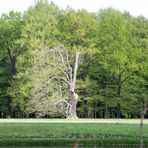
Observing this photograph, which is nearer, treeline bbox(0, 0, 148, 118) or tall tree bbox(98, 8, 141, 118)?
treeline bbox(0, 0, 148, 118)

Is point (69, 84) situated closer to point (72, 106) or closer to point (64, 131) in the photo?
point (72, 106)

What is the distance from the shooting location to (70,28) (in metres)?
62.6

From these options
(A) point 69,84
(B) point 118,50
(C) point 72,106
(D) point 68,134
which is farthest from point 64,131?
(B) point 118,50

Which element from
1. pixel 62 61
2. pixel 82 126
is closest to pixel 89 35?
pixel 62 61

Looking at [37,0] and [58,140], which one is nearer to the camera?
[58,140]

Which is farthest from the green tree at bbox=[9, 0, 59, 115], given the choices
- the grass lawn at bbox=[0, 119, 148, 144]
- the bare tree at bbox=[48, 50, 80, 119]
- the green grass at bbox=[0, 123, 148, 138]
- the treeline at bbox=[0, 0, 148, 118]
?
the grass lawn at bbox=[0, 119, 148, 144]

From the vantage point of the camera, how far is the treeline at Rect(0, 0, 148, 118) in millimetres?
59188

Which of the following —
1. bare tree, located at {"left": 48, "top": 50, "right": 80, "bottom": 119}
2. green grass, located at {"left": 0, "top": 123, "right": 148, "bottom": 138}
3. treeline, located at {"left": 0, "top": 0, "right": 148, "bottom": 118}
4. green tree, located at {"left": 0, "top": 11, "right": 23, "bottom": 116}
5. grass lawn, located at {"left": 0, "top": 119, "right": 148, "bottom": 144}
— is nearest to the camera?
grass lawn, located at {"left": 0, "top": 119, "right": 148, "bottom": 144}

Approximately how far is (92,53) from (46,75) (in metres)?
10.6

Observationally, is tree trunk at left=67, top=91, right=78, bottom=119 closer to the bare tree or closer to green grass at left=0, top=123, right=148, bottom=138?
the bare tree

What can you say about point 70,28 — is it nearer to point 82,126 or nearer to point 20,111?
point 20,111

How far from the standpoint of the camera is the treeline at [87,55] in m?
59.2

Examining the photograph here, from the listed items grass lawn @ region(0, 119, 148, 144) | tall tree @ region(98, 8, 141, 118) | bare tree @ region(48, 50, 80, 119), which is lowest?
grass lawn @ region(0, 119, 148, 144)

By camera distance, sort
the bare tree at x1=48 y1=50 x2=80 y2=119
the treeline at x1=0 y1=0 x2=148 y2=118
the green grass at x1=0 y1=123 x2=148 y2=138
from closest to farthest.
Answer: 1. the green grass at x1=0 y1=123 x2=148 y2=138
2. the bare tree at x1=48 y1=50 x2=80 y2=119
3. the treeline at x1=0 y1=0 x2=148 y2=118
